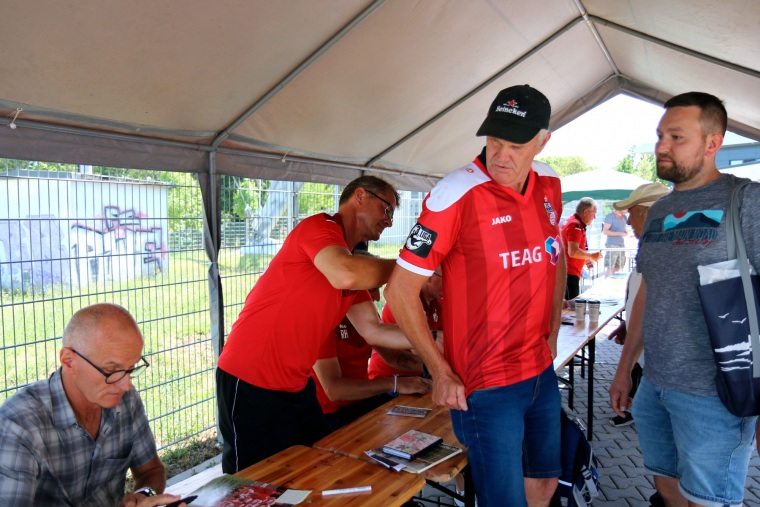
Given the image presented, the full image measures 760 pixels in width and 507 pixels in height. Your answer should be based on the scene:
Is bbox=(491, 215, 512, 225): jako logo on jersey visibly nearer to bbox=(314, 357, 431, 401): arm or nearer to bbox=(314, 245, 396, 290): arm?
bbox=(314, 245, 396, 290): arm

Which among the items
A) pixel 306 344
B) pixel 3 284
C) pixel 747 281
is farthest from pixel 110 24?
pixel 747 281

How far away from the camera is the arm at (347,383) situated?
2916mm

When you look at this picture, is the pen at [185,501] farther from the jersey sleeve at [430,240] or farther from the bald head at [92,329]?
the jersey sleeve at [430,240]

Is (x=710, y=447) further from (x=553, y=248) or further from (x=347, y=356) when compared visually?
(x=347, y=356)

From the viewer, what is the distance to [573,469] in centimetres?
254

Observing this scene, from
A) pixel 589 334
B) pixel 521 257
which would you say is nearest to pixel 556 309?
pixel 521 257

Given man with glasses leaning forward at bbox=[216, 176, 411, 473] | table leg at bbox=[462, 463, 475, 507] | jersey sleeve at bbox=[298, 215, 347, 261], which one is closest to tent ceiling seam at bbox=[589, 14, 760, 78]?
man with glasses leaning forward at bbox=[216, 176, 411, 473]

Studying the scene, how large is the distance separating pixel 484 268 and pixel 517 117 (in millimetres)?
494

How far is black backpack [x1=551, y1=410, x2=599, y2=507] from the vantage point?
2.52 meters

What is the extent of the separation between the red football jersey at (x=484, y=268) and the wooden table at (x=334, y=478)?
1.26 ft

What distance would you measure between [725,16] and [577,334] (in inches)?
89.7

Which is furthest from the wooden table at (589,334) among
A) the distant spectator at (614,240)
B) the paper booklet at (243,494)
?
the distant spectator at (614,240)

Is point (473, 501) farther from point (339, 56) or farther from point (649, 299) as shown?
point (339, 56)

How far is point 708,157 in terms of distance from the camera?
6.95 ft
